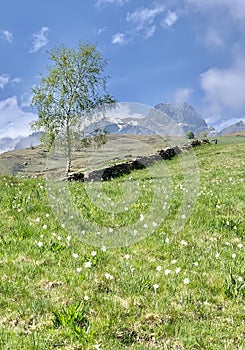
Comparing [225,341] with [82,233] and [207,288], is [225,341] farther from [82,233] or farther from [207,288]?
Answer: [82,233]

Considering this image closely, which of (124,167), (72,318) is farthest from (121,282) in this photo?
(124,167)

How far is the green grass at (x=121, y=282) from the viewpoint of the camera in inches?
203

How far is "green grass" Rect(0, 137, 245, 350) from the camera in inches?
203

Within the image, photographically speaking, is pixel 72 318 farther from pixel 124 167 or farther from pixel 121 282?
pixel 124 167

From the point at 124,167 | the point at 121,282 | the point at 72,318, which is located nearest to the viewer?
the point at 72,318

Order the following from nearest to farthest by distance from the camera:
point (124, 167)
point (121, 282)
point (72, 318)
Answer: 1. point (72, 318)
2. point (121, 282)
3. point (124, 167)

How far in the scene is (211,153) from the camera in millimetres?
53594

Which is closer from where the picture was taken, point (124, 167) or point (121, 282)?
point (121, 282)

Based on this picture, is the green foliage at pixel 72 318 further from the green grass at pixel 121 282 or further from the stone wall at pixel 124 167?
the stone wall at pixel 124 167

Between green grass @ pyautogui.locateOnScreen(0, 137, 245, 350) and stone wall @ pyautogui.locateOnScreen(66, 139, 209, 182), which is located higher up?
stone wall @ pyautogui.locateOnScreen(66, 139, 209, 182)

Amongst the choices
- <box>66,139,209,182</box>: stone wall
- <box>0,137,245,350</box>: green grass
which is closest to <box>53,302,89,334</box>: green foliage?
<box>0,137,245,350</box>: green grass

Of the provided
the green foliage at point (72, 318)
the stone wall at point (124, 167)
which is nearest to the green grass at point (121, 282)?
the green foliage at point (72, 318)

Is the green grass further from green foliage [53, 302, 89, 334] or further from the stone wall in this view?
the stone wall

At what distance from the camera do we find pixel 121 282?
676 cm
